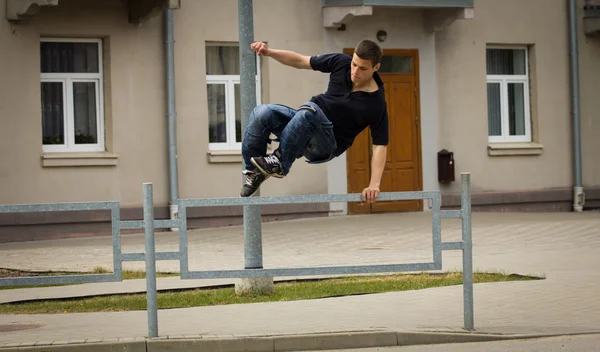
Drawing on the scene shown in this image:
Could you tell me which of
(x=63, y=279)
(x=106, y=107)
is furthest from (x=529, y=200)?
(x=63, y=279)

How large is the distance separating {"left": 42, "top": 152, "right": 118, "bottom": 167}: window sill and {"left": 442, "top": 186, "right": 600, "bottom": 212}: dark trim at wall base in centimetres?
692

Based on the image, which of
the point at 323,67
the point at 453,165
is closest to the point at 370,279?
the point at 323,67

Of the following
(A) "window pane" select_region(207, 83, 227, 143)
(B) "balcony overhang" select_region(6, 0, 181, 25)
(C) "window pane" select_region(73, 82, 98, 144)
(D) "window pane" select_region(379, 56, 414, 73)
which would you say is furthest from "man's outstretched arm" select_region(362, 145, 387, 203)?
(D) "window pane" select_region(379, 56, 414, 73)

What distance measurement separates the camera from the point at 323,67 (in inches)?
346

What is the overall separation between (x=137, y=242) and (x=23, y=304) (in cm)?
684

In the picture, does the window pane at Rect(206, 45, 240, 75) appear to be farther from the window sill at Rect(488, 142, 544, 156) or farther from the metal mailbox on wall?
the window sill at Rect(488, 142, 544, 156)

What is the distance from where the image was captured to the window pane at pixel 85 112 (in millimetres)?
20234

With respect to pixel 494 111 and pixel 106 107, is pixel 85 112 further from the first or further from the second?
pixel 494 111

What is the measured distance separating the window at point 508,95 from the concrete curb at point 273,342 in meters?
15.6

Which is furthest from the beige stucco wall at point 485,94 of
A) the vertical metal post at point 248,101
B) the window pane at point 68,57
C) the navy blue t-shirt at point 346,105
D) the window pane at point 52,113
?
the navy blue t-shirt at point 346,105

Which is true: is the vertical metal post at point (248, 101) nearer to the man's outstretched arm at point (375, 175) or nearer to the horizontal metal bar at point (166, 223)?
the horizontal metal bar at point (166, 223)

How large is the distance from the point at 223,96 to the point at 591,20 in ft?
27.4

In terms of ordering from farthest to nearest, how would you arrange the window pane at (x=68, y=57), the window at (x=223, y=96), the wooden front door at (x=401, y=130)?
the wooden front door at (x=401, y=130) → the window at (x=223, y=96) → the window pane at (x=68, y=57)

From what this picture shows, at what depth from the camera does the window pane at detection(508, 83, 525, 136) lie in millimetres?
24344
